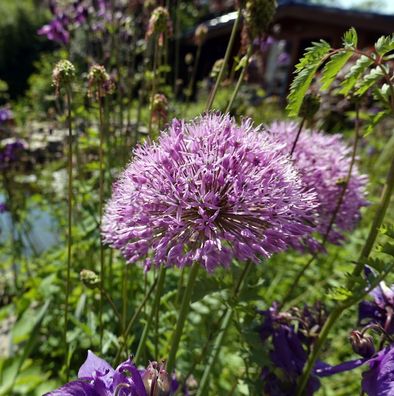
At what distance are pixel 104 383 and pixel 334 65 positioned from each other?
80 cm

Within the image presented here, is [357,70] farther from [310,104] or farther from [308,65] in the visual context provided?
[310,104]

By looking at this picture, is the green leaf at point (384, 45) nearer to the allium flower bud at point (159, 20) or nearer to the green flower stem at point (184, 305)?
the green flower stem at point (184, 305)

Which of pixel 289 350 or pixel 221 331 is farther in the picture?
pixel 221 331

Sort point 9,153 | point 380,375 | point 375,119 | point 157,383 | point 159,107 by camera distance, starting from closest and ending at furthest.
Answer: point 157,383 < point 380,375 < point 375,119 < point 159,107 < point 9,153

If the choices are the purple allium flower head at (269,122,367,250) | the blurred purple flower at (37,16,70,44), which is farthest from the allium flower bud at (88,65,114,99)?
the blurred purple flower at (37,16,70,44)

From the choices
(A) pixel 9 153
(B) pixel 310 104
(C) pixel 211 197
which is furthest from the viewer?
(A) pixel 9 153

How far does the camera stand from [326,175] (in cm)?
175

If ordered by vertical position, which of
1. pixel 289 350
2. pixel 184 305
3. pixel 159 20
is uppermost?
pixel 159 20

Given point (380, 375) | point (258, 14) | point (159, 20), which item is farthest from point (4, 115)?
point (380, 375)

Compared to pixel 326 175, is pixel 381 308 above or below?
below

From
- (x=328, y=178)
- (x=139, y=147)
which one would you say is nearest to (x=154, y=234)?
(x=139, y=147)

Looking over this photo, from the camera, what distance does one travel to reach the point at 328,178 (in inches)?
69.2

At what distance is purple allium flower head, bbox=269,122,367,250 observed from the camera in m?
1.68

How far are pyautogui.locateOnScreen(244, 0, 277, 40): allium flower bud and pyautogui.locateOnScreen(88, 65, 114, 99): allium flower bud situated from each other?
467 millimetres
